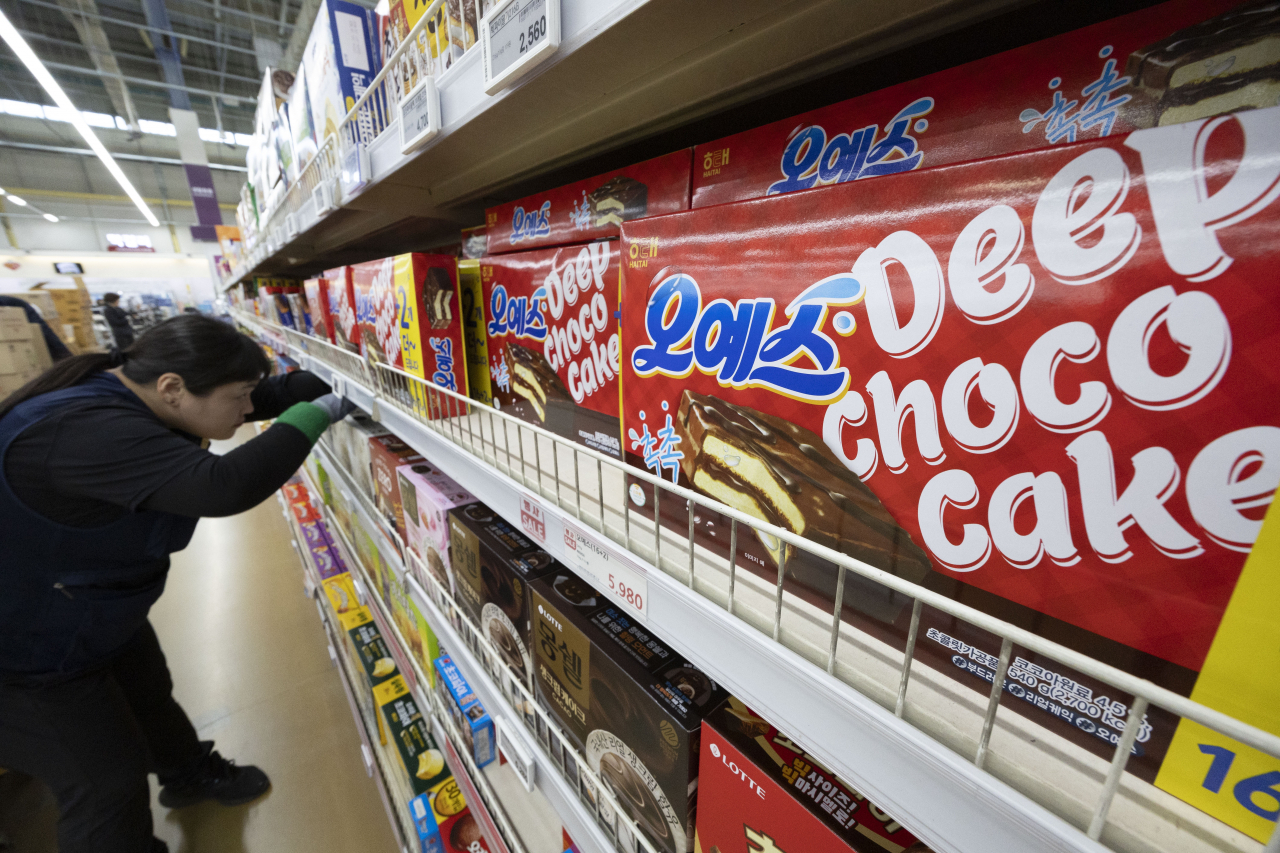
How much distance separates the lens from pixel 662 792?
59 centimetres

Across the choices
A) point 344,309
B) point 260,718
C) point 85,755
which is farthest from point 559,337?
point 260,718

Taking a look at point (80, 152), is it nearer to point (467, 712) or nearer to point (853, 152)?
point (467, 712)

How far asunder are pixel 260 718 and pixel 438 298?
8.31 feet

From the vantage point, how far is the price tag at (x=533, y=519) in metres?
0.64

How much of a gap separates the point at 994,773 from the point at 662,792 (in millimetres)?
432

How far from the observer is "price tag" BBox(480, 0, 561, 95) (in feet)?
1.38

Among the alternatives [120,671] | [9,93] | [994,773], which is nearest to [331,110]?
[994,773]

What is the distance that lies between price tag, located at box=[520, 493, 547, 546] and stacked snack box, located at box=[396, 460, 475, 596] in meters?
0.48

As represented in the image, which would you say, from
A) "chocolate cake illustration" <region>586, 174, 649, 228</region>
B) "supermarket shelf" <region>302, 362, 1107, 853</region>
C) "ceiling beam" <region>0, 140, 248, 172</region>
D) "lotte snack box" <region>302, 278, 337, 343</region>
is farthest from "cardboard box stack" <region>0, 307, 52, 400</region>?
"ceiling beam" <region>0, 140, 248, 172</region>

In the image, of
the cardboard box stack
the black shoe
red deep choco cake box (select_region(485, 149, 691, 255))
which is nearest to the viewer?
red deep choco cake box (select_region(485, 149, 691, 255))

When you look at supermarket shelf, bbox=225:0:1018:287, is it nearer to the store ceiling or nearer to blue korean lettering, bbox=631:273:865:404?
blue korean lettering, bbox=631:273:865:404

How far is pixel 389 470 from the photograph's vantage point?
142 centimetres

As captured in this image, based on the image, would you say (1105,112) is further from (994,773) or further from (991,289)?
(994,773)

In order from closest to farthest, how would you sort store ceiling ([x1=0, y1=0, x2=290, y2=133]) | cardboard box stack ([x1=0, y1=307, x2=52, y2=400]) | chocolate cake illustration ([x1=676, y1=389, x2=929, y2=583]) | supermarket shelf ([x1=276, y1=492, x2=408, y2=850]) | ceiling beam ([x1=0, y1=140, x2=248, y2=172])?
chocolate cake illustration ([x1=676, y1=389, x2=929, y2=583]), supermarket shelf ([x1=276, y1=492, x2=408, y2=850]), cardboard box stack ([x1=0, y1=307, x2=52, y2=400]), store ceiling ([x1=0, y1=0, x2=290, y2=133]), ceiling beam ([x1=0, y1=140, x2=248, y2=172])
